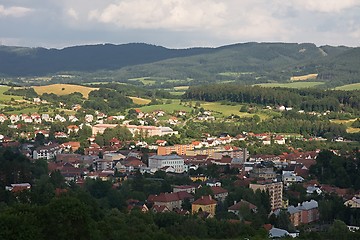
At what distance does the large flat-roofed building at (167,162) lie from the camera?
2221 inches

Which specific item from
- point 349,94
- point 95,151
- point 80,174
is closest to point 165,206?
point 80,174

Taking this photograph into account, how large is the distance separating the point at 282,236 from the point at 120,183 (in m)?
16.1

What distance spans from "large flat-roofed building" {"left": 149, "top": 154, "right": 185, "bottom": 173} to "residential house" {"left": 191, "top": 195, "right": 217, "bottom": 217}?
16111 millimetres

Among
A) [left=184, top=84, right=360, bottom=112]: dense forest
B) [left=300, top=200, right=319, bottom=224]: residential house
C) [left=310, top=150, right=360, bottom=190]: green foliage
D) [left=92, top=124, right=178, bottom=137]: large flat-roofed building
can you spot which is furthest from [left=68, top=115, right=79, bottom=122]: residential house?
[left=300, top=200, right=319, bottom=224]: residential house

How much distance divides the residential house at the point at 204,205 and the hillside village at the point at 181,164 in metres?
0.05

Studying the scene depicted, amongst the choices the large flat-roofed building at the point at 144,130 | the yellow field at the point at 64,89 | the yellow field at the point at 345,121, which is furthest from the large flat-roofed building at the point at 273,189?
the yellow field at the point at 64,89

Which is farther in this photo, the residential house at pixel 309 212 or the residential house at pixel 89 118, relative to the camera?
the residential house at pixel 89 118

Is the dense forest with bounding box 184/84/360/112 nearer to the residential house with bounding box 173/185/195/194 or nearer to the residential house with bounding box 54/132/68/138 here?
the residential house with bounding box 54/132/68/138

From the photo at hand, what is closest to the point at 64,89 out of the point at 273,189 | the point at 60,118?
the point at 60,118

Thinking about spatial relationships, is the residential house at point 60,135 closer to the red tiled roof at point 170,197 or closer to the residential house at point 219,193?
the residential house at point 219,193

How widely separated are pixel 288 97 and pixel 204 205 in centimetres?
5717

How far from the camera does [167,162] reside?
2226 inches

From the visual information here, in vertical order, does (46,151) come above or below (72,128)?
below

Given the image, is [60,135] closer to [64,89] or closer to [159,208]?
[64,89]
